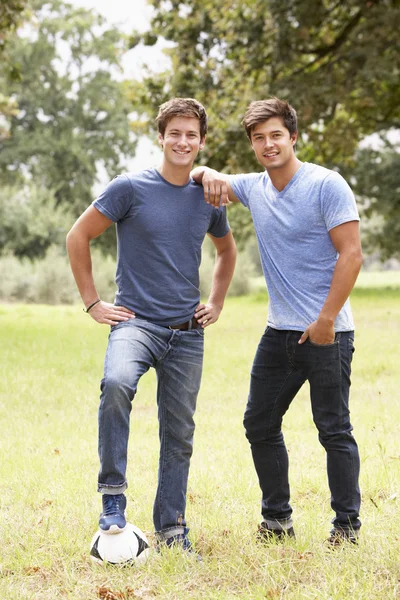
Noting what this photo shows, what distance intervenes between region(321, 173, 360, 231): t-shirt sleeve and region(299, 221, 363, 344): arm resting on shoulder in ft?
0.10

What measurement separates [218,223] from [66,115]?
4456cm

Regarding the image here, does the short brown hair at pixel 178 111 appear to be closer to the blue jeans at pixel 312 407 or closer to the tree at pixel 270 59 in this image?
the blue jeans at pixel 312 407

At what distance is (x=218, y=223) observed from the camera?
14.8ft

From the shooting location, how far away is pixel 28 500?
5250mm

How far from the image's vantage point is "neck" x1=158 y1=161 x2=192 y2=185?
420cm

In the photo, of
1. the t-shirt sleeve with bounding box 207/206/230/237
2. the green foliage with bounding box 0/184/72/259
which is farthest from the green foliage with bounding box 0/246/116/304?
the t-shirt sleeve with bounding box 207/206/230/237

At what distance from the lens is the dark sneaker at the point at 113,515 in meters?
3.86

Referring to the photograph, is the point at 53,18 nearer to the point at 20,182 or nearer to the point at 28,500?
the point at 20,182

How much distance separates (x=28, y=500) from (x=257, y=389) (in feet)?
6.64

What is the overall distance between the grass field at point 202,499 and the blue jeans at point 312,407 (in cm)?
24

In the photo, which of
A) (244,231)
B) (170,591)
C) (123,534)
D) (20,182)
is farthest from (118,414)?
(20,182)

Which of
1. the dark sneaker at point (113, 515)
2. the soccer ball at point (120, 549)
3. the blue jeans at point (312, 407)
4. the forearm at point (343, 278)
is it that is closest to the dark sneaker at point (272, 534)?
the blue jeans at point (312, 407)

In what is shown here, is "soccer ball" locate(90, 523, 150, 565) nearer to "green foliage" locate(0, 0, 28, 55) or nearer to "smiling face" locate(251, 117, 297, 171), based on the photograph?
"smiling face" locate(251, 117, 297, 171)

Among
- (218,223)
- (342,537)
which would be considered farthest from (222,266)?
(342,537)
